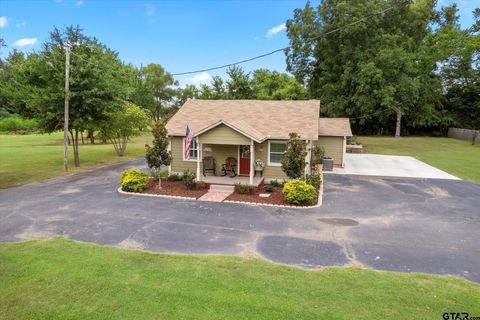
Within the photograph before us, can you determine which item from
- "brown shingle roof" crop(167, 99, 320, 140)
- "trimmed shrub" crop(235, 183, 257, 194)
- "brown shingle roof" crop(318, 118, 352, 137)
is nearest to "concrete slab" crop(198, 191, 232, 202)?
"trimmed shrub" crop(235, 183, 257, 194)

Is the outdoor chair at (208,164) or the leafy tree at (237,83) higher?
the leafy tree at (237,83)

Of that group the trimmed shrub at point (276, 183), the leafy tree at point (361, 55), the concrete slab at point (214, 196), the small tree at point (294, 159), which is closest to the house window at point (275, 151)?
the trimmed shrub at point (276, 183)

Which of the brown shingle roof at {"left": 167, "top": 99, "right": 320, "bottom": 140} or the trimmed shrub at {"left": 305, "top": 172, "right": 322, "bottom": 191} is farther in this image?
the brown shingle roof at {"left": 167, "top": 99, "right": 320, "bottom": 140}

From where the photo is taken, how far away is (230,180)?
15594 mm

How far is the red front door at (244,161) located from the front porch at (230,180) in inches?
15.6

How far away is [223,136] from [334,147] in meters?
10.0

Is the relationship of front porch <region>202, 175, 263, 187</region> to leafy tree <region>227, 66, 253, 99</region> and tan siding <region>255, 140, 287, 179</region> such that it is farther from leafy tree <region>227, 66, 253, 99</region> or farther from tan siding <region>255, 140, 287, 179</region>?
leafy tree <region>227, 66, 253, 99</region>

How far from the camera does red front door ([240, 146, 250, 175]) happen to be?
16438 millimetres

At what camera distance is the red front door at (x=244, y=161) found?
16.4 metres

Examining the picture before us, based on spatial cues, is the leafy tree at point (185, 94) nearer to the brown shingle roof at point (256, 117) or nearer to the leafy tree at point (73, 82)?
the leafy tree at point (73, 82)

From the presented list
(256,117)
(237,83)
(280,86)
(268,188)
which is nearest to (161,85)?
(280,86)

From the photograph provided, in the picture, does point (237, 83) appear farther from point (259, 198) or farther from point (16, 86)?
point (259, 198)

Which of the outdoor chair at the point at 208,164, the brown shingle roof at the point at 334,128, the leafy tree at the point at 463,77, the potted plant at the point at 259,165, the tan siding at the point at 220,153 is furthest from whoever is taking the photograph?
the leafy tree at the point at 463,77

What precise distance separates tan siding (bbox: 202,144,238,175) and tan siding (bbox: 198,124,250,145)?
72.1 inches
